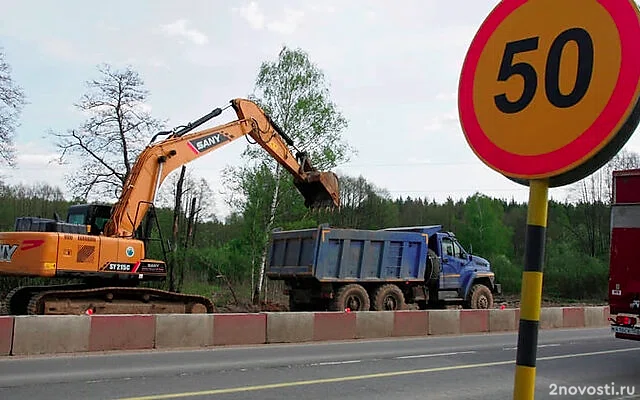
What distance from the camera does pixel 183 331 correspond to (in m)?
14.6

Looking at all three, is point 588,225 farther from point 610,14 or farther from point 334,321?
point 610,14

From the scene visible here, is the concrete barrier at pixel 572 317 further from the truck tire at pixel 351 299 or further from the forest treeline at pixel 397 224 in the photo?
the truck tire at pixel 351 299

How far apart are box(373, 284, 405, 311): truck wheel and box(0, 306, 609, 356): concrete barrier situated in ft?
6.12

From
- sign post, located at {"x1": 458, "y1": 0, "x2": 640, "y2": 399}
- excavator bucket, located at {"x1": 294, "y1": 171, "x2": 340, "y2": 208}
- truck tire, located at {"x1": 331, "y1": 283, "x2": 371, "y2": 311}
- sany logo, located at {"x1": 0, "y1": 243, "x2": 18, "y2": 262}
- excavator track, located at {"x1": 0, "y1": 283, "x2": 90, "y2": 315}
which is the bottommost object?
excavator track, located at {"x1": 0, "y1": 283, "x2": 90, "y2": 315}

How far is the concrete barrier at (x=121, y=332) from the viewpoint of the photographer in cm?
1345

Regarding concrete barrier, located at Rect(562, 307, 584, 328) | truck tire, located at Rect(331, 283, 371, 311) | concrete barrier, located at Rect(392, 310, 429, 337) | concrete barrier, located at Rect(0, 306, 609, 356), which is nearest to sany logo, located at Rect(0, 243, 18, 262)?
concrete barrier, located at Rect(0, 306, 609, 356)

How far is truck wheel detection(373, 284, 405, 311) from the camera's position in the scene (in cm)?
2067

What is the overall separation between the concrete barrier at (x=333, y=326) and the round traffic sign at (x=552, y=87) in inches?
575

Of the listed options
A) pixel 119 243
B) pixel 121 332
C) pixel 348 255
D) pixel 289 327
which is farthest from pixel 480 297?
pixel 121 332

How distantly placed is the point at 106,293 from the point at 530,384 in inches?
643

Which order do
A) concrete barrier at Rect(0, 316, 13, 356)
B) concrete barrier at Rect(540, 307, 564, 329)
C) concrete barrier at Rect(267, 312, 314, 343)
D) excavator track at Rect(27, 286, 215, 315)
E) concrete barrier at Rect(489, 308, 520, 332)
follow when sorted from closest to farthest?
concrete barrier at Rect(0, 316, 13, 356), concrete barrier at Rect(267, 312, 314, 343), excavator track at Rect(27, 286, 215, 315), concrete barrier at Rect(489, 308, 520, 332), concrete barrier at Rect(540, 307, 564, 329)

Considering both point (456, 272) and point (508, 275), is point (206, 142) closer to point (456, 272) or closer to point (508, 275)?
point (456, 272)

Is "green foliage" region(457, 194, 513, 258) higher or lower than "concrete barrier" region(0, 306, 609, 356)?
higher

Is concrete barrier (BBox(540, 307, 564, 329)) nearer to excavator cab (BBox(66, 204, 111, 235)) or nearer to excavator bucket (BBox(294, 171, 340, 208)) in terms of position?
excavator bucket (BBox(294, 171, 340, 208))
